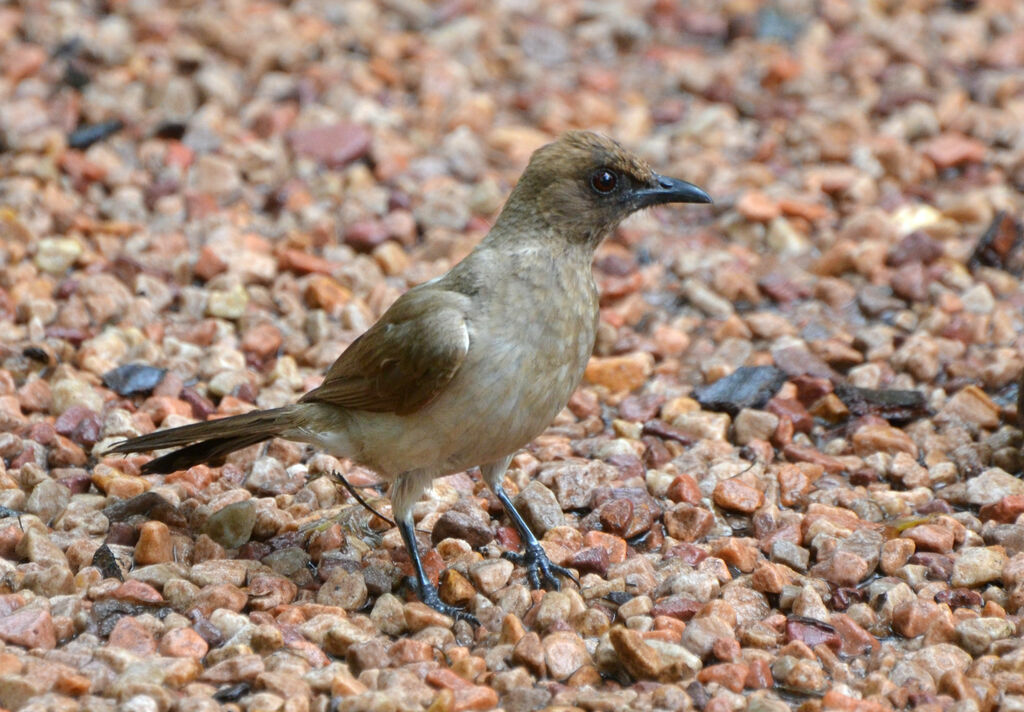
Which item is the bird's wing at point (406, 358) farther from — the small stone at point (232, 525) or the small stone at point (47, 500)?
the small stone at point (47, 500)

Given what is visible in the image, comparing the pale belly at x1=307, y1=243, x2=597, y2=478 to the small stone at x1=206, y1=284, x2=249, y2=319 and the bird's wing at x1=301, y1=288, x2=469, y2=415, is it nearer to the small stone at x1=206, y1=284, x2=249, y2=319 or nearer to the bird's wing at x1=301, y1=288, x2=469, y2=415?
the bird's wing at x1=301, y1=288, x2=469, y2=415

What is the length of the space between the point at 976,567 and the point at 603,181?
2054mm

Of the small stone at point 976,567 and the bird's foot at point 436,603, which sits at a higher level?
the small stone at point 976,567

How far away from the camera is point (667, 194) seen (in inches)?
218

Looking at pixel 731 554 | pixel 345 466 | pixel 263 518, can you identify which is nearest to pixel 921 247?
pixel 731 554

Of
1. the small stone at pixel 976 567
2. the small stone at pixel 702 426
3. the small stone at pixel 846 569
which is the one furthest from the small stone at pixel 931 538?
the small stone at pixel 702 426

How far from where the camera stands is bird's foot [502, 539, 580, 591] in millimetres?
5090

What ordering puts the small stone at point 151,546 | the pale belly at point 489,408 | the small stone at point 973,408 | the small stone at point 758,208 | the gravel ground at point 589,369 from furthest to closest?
the small stone at point 758,208 < the small stone at point 973,408 < the small stone at point 151,546 < the pale belly at point 489,408 < the gravel ground at point 589,369

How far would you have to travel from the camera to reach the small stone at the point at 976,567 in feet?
16.1

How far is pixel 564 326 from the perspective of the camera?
505cm

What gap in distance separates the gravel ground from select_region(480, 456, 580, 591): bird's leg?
0.35 feet

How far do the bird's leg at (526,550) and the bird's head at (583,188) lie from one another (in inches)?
39.3

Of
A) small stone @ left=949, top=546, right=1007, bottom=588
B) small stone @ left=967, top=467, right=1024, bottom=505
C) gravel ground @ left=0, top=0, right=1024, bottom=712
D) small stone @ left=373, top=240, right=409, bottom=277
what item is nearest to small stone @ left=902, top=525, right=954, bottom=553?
gravel ground @ left=0, top=0, right=1024, bottom=712

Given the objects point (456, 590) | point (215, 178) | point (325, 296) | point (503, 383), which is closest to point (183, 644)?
point (456, 590)
